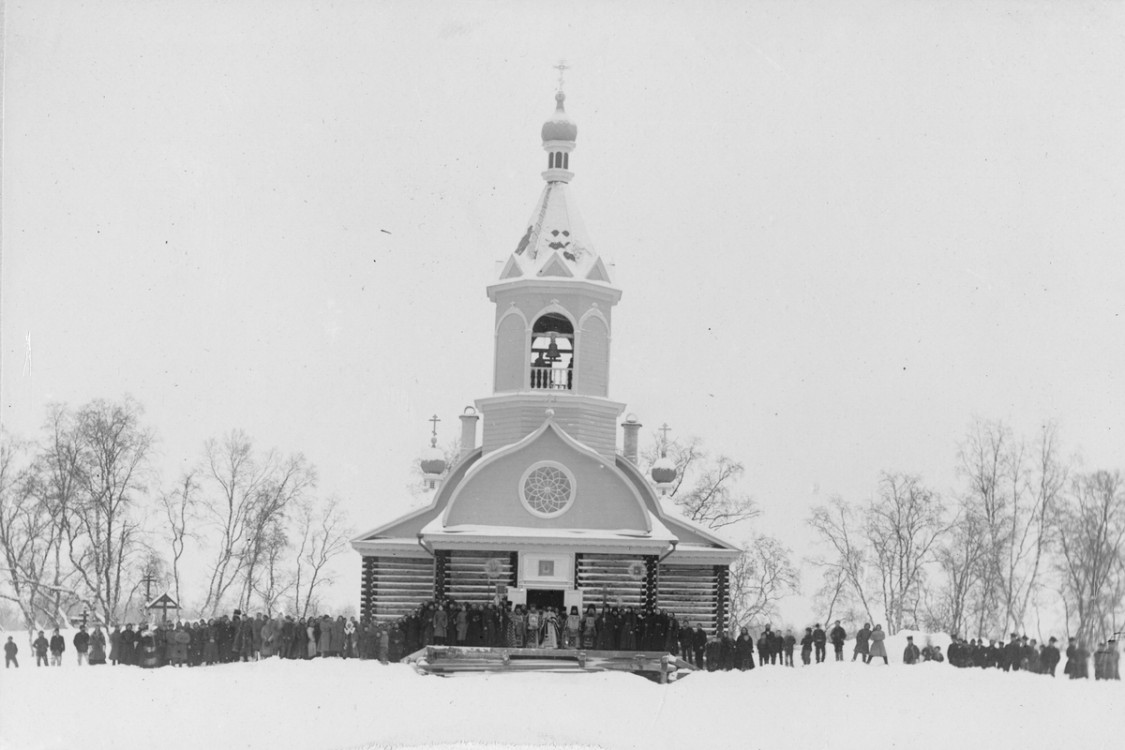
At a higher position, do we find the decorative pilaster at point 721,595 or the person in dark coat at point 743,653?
the decorative pilaster at point 721,595

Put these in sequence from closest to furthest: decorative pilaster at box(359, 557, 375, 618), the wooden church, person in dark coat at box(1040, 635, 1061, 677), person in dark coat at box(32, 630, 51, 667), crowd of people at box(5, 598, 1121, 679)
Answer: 1. person in dark coat at box(1040, 635, 1061, 677)
2. person in dark coat at box(32, 630, 51, 667)
3. crowd of people at box(5, 598, 1121, 679)
4. the wooden church
5. decorative pilaster at box(359, 557, 375, 618)

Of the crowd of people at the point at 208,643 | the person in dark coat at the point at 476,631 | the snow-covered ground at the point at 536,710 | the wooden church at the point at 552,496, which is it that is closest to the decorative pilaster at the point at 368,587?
the wooden church at the point at 552,496

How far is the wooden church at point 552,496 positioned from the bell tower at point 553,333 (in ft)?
0.10

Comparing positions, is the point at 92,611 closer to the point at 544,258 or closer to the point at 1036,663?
the point at 544,258

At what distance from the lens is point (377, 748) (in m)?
37.7

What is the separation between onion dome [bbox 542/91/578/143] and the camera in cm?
5144

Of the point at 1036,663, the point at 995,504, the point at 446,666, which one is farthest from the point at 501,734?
A: the point at 995,504

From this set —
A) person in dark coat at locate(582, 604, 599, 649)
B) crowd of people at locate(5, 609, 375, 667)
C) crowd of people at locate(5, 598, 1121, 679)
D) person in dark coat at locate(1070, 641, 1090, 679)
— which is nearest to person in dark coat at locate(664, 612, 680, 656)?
crowd of people at locate(5, 598, 1121, 679)

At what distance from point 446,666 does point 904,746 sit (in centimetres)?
912

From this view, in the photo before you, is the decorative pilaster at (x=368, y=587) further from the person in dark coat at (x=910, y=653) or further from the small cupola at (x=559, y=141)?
the person in dark coat at (x=910, y=653)

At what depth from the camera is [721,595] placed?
49469 mm

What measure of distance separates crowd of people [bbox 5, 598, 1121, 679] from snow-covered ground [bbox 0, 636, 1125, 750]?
5.36 feet

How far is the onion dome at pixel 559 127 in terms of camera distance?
51438 millimetres

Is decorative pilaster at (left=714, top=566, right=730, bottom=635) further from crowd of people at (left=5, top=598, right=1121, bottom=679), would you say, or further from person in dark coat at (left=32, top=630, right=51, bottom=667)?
person in dark coat at (left=32, top=630, right=51, bottom=667)
